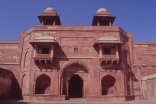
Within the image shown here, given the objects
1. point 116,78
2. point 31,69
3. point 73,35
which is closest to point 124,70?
point 116,78

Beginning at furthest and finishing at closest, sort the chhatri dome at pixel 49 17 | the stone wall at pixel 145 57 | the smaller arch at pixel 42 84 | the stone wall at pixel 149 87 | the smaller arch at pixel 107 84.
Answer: the chhatri dome at pixel 49 17 < the stone wall at pixel 145 57 < the smaller arch at pixel 107 84 < the smaller arch at pixel 42 84 < the stone wall at pixel 149 87

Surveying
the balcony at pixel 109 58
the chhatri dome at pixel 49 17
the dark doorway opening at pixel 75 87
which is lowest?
the dark doorway opening at pixel 75 87

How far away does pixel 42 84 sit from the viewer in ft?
56.2

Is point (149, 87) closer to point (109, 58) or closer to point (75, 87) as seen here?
point (109, 58)

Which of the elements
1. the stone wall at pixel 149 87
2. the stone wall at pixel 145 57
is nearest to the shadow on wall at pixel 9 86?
the stone wall at pixel 149 87

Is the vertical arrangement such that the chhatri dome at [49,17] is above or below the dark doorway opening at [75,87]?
above

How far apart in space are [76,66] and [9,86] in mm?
5818

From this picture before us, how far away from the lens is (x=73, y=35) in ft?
59.5

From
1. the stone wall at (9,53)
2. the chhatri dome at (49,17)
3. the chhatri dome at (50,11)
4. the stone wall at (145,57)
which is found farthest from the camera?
the chhatri dome at (50,11)

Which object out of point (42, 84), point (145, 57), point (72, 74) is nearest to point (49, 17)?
point (72, 74)

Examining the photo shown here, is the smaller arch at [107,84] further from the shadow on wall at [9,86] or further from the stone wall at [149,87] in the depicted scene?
the shadow on wall at [9,86]

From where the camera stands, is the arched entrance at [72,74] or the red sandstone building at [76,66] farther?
the arched entrance at [72,74]

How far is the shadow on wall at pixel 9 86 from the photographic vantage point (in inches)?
656

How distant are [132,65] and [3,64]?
11.3 m
